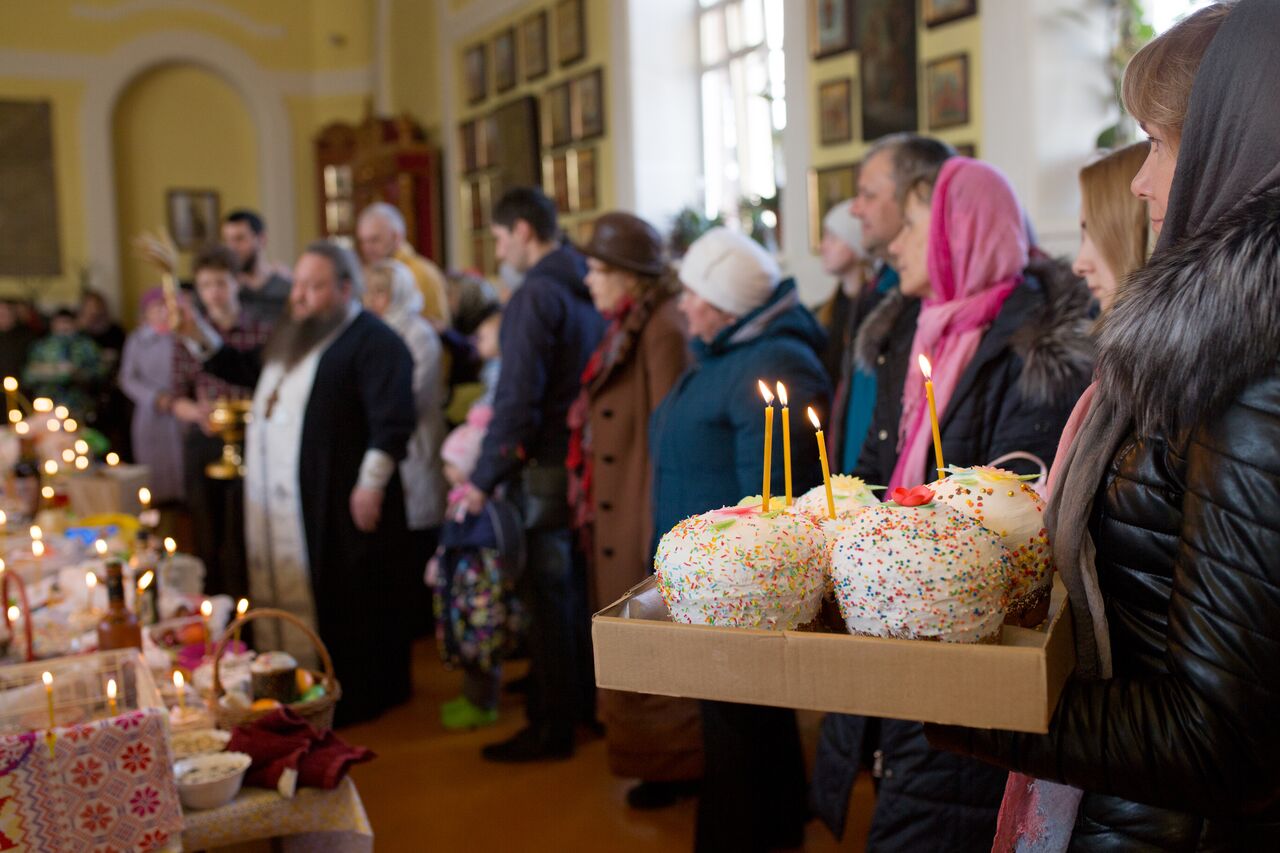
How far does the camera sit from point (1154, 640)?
130 centimetres

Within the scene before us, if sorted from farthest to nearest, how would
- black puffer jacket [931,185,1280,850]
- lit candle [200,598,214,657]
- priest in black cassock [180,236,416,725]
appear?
priest in black cassock [180,236,416,725], lit candle [200,598,214,657], black puffer jacket [931,185,1280,850]

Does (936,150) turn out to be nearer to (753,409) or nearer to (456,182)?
(753,409)

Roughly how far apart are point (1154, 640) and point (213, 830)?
67.6 inches

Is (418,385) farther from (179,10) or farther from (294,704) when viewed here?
(179,10)

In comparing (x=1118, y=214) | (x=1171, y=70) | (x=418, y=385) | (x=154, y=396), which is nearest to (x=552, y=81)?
(x=154, y=396)

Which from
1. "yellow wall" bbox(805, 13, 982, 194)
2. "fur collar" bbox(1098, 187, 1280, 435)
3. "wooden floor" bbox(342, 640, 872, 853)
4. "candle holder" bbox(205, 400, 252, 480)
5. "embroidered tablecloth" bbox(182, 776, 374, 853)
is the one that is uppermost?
"yellow wall" bbox(805, 13, 982, 194)

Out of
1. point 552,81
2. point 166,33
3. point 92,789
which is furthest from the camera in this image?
point 166,33

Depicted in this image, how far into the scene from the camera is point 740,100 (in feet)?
28.9

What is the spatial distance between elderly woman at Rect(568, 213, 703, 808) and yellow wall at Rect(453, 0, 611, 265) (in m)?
5.50

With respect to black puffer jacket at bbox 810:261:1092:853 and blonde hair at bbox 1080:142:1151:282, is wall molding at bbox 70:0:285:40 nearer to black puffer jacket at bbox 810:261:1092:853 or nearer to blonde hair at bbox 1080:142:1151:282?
black puffer jacket at bbox 810:261:1092:853

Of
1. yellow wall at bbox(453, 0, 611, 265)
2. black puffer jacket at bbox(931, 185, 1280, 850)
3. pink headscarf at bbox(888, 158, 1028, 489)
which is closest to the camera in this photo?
black puffer jacket at bbox(931, 185, 1280, 850)

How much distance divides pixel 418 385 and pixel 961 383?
Answer: 3381mm

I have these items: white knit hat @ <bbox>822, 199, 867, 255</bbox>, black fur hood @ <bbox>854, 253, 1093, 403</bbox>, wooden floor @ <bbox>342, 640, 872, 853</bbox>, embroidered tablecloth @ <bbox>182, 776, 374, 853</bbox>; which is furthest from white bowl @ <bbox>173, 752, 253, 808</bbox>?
white knit hat @ <bbox>822, 199, 867, 255</bbox>

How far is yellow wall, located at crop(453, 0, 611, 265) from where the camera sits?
9336mm
